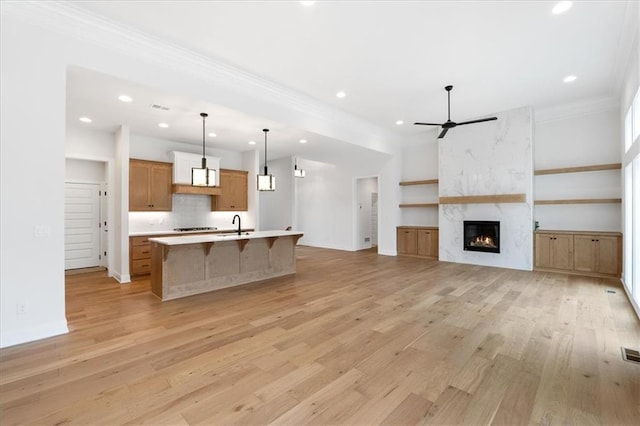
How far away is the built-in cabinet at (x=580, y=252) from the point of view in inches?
216

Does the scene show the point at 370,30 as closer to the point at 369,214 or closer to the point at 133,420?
the point at 133,420

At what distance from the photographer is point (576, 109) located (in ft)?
19.9

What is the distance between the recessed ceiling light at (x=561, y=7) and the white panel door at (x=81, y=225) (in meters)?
8.47

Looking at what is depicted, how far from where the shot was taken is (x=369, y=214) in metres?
10.1

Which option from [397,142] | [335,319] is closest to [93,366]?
[335,319]

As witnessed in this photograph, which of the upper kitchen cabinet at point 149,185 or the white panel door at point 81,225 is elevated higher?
the upper kitchen cabinet at point 149,185

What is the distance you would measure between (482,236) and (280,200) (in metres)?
6.30

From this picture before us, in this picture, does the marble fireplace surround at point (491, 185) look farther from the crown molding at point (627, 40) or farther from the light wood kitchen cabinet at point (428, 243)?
the crown molding at point (627, 40)

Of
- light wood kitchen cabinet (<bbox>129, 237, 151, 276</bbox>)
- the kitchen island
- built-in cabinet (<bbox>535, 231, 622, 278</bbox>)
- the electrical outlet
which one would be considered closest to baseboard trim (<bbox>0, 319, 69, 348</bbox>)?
the electrical outlet

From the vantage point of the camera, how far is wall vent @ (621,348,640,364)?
2.53 m

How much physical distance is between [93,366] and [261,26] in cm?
377

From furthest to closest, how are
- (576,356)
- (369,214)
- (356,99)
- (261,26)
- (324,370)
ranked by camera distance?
(369,214)
(356,99)
(261,26)
(576,356)
(324,370)

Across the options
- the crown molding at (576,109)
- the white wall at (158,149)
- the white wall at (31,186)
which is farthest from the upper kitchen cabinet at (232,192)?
the crown molding at (576,109)

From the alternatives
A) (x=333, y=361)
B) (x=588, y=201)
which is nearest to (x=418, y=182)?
(x=588, y=201)
